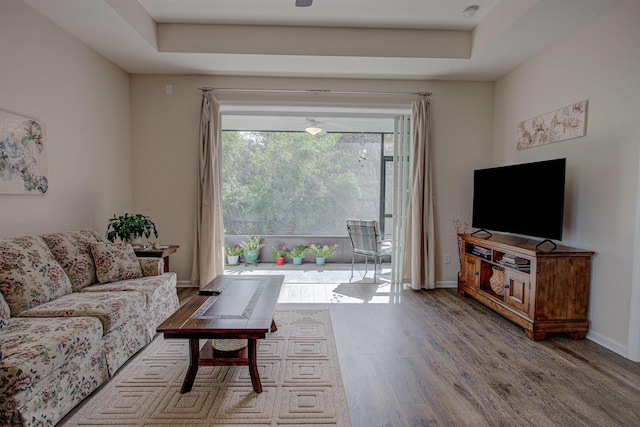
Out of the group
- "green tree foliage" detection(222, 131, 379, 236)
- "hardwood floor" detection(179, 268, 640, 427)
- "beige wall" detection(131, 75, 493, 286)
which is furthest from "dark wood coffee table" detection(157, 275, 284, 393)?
"green tree foliage" detection(222, 131, 379, 236)

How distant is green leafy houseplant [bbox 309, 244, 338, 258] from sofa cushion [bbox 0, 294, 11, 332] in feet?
15.0

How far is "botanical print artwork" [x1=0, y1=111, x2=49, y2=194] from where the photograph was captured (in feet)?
8.15

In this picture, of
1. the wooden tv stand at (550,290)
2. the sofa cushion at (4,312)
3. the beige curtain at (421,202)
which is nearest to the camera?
the sofa cushion at (4,312)

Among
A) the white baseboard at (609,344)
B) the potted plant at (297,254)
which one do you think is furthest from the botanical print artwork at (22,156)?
the white baseboard at (609,344)

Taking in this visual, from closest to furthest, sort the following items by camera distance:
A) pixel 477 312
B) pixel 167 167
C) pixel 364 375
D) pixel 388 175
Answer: pixel 364 375 → pixel 477 312 → pixel 167 167 → pixel 388 175

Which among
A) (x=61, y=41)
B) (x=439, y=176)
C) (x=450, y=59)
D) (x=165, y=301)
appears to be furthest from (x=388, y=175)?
(x=61, y=41)

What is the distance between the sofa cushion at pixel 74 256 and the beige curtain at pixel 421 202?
351 cm

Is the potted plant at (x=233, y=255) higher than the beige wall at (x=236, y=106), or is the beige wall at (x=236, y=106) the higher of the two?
the beige wall at (x=236, y=106)

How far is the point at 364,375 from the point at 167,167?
Result: 3475 millimetres

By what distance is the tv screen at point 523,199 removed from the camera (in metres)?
2.88

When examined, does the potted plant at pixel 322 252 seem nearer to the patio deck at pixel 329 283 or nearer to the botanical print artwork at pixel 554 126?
the patio deck at pixel 329 283

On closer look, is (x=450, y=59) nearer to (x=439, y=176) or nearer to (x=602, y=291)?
(x=439, y=176)

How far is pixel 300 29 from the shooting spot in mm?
3545

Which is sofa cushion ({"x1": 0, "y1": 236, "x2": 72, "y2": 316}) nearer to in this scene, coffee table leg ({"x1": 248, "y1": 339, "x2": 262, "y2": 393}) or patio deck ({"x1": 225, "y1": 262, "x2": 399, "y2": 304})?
coffee table leg ({"x1": 248, "y1": 339, "x2": 262, "y2": 393})
